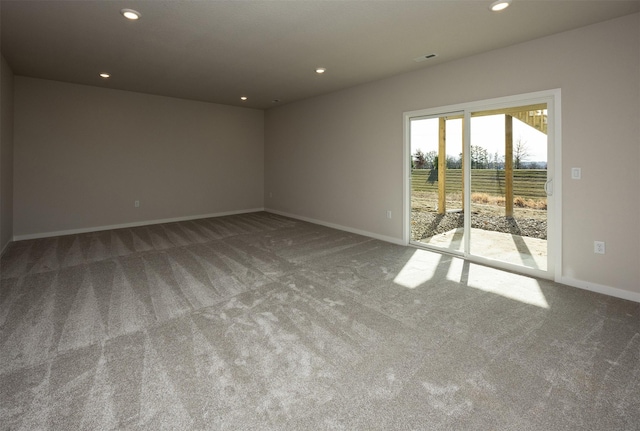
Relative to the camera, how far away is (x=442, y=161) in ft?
15.0

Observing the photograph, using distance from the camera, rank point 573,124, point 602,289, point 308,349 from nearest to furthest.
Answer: point 308,349, point 602,289, point 573,124

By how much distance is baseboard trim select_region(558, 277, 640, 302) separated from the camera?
2.90 metres

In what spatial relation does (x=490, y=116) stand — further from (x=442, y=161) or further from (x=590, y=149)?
(x=590, y=149)

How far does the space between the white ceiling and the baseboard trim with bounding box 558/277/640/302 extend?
222 cm

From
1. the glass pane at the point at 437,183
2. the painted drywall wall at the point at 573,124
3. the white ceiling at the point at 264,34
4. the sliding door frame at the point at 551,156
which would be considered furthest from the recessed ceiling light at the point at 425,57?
the glass pane at the point at 437,183

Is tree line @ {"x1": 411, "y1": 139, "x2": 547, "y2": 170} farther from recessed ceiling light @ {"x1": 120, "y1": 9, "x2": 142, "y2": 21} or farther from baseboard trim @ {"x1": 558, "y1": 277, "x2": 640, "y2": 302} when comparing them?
recessed ceiling light @ {"x1": 120, "y1": 9, "x2": 142, "y2": 21}

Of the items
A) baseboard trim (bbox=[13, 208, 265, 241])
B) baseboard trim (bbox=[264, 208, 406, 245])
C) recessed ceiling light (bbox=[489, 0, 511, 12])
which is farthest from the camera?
baseboard trim (bbox=[13, 208, 265, 241])

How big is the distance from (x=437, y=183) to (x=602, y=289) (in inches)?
88.9

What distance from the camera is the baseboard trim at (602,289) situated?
9.51 feet

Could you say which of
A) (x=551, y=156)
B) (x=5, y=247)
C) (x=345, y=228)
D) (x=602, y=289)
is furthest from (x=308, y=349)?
(x=5, y=247)

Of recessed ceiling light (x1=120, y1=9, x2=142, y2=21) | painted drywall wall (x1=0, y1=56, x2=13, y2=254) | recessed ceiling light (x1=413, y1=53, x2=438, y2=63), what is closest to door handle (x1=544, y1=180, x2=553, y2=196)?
recessed ceiling light (x1=413, y1=53, x2=438, y2=63)

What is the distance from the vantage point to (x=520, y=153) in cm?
364

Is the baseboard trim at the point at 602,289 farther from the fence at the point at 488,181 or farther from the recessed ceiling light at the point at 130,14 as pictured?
the recessed ceiling light at the point at 130,14

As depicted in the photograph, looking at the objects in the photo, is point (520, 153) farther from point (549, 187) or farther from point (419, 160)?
point (419, 160)
